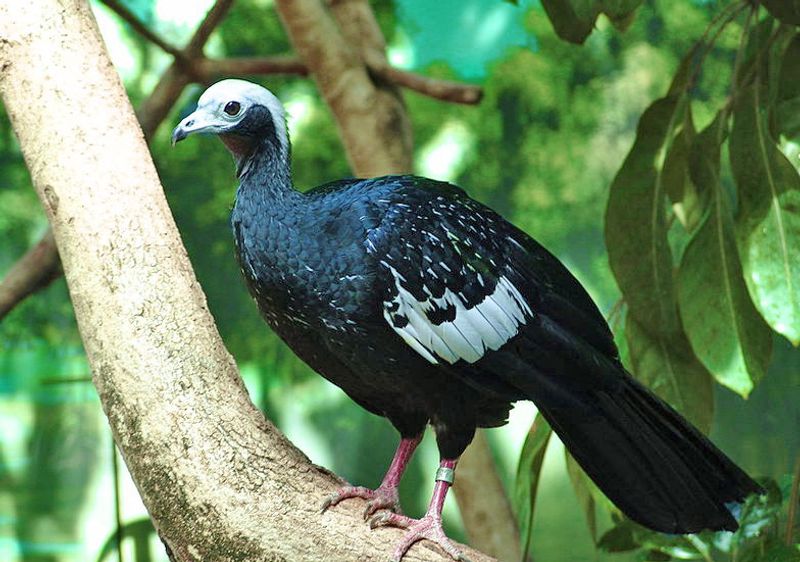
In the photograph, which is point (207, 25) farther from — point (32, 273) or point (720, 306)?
point (720, 306)

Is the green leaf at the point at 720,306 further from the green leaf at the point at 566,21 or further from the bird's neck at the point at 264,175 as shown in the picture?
the bird's neck at the point at 264,175

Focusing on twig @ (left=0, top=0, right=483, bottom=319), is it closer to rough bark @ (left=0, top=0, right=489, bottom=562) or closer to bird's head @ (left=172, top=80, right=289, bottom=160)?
bird's head @ (left=172, top=80, right=289, bottom=160)

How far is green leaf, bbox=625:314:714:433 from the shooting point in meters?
2.11

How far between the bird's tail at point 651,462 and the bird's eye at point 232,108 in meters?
0.73

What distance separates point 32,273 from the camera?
2.50 m

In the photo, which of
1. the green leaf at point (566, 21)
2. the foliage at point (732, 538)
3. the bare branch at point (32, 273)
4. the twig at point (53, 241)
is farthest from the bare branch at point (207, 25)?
the foliage at point (732, 538)

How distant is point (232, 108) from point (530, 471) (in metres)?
1.01

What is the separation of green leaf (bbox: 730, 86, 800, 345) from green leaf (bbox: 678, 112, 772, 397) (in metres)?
0.06

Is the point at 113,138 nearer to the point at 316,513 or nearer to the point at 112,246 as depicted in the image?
the point at 112,246

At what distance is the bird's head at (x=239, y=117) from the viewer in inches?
62.7

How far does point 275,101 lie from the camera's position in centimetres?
165

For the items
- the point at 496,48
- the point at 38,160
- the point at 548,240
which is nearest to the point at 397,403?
the point at 38,160

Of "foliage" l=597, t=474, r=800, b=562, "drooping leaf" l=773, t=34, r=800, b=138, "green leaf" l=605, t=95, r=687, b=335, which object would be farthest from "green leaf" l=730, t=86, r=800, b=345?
"foliage" l=597, t=474, r=800, b=562

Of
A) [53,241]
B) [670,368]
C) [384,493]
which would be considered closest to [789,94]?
[670,368]
